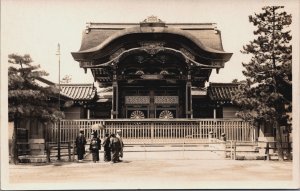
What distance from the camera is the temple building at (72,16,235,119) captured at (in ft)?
56.6

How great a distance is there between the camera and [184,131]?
15.9 metres

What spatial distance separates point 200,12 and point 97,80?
304 inches

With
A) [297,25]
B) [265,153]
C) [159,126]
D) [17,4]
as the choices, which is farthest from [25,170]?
[297,25]

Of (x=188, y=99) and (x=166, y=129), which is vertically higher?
(x=188, y=99)

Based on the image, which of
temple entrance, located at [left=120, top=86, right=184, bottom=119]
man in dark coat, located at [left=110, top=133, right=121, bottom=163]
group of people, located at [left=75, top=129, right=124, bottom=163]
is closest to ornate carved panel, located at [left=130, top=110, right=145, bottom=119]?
temple entrance, located at [left=120, top=86, right=184, bottom=119]

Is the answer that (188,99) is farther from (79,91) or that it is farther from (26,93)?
(26,93)

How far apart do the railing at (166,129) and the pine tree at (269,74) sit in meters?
1.50

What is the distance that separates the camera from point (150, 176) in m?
11.7

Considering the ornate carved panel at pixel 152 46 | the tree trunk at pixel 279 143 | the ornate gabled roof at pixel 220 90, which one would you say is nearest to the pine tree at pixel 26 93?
the ornate carved panel at pixel 152 46

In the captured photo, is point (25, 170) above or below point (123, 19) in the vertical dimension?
below

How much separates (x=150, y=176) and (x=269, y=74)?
4.76 metres

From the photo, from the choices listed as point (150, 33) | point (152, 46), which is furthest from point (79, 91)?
point (150, 33)

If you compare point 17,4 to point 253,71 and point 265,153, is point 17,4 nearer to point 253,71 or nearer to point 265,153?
point 253,71

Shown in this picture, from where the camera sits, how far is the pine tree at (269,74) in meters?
13.4
